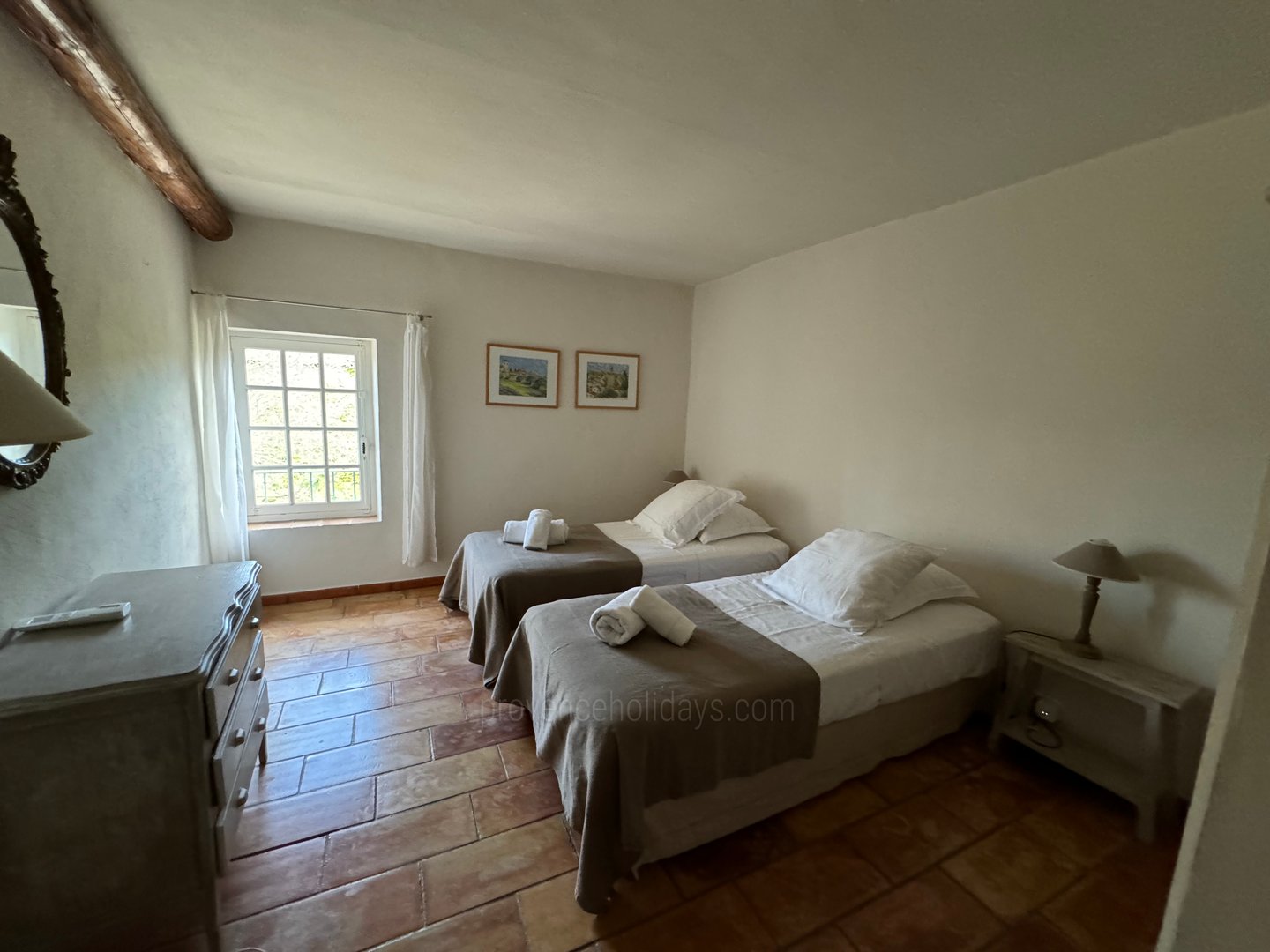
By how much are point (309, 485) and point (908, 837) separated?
3.69m

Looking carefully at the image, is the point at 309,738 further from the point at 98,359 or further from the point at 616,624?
the point at 98,359

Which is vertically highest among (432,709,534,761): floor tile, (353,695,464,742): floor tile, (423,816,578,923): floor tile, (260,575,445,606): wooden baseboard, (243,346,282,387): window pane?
(243,346,282,387): window pane

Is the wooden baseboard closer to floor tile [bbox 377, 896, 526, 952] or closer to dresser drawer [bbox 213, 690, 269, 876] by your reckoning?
dresser drawer [bbox 213, 690, 269, 876]

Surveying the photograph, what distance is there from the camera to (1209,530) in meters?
1.66

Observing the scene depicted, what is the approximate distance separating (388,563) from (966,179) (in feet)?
12.9

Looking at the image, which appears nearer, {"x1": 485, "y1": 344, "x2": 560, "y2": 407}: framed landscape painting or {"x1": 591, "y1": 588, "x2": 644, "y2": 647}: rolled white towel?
{"x1": 591, "y1": 588, "x2": 644, "y2": 647}: rolled white towel

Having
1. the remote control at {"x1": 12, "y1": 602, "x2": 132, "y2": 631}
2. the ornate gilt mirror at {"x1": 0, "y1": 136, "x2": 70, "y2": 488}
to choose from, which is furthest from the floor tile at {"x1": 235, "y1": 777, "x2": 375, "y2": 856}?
the ornate gilt mirror at {"x1": 0, "y1": 136, "x2": 70, "y2": 488}

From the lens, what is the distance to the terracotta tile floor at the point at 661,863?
1336 millimetres

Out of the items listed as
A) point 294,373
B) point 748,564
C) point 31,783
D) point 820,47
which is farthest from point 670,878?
point 294,373

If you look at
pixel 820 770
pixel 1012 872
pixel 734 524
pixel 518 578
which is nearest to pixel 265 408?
pixel 518 578

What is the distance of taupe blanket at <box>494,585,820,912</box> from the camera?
1.35 m

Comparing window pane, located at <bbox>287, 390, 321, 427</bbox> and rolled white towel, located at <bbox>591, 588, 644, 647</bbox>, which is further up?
window pane, located at <bbox>287, 390, 321, 427</bbox>

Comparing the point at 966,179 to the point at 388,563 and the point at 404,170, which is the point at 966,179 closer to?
the point at 404,170

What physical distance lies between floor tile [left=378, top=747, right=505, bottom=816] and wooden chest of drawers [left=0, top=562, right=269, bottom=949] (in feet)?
1.84
